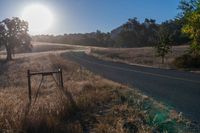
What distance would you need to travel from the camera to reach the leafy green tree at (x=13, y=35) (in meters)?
80.6

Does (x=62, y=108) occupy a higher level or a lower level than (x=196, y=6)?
lower

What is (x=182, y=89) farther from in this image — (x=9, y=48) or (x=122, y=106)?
(x=9, y=48)

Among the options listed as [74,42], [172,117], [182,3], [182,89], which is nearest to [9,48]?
[182,3]

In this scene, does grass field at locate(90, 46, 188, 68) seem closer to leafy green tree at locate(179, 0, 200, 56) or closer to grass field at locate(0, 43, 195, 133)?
leafy green tree at locate(179, 0, 200, 56)

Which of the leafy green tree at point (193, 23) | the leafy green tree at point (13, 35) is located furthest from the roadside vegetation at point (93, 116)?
the leafy green tree at point (13, 35)

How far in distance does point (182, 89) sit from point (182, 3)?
18.0 m

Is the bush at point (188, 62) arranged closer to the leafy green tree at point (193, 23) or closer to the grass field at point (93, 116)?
the leafy green tree at point (193, 23)

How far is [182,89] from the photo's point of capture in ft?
56.9

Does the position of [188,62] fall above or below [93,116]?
below

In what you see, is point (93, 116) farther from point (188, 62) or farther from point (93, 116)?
point (188, 62)

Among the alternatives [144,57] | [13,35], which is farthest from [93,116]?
[13,35]

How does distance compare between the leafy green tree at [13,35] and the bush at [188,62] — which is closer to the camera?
the bush at [188,62]

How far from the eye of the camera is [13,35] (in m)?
81.3

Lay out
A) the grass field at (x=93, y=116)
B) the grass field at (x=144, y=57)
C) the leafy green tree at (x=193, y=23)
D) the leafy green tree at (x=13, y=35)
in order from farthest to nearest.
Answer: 1. the leafy green tree at (x=13, y=35)
2. the grass field at (x=144, y=57)
3. the leafy green tree at (x=193, y=23)
4. the grass field at (x=93, y=116)
